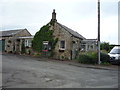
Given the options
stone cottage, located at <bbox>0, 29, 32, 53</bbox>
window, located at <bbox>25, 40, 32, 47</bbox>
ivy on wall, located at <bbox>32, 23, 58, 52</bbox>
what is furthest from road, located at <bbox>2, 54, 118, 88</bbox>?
stone cottage, located at <bbox>0, 29, 32, 53</bbox>

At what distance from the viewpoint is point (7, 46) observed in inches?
1266

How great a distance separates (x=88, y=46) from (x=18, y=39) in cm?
1342

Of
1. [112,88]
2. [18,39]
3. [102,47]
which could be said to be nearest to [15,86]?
[112,88]

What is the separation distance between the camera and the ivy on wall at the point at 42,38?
24688mm

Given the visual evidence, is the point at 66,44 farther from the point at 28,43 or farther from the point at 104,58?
the point at 28,43

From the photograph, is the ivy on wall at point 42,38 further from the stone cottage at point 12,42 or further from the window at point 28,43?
the stone cottage at point 12,42

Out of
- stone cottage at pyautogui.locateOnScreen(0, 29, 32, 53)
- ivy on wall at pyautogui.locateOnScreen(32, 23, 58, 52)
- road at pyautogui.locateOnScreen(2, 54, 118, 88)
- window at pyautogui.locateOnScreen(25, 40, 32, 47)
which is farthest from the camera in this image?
stone cottage at pyautogui.locateOnScreen(0, 29, 32, 53)

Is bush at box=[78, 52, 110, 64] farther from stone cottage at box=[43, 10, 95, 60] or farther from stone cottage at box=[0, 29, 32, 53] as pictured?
stone cottage at box=[0, 29, 32, 53]

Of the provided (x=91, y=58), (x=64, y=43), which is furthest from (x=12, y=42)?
(x=91, y=58)

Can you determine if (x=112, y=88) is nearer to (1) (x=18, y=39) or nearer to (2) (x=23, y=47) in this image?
A: (2) (x=23, y=47)

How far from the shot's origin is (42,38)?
2539 cm

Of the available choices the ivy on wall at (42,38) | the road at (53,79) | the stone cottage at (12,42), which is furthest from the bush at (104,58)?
the stone cottage at (12,42)

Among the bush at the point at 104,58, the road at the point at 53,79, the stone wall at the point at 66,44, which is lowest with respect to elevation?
the road at the point at 53,79

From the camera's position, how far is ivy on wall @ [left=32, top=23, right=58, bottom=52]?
972 inches
